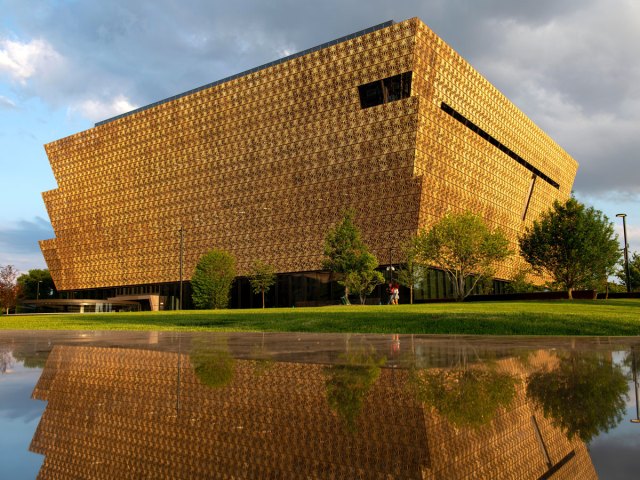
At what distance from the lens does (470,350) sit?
9.74 m

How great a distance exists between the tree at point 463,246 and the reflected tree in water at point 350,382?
42222 mm

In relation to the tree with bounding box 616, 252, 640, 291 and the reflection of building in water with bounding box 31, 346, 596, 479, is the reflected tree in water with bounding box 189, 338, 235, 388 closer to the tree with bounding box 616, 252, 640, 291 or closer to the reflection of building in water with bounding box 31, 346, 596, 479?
the reflection of building in water with bounding box 31, 346, 596, 479

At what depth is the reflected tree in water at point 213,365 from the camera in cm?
627

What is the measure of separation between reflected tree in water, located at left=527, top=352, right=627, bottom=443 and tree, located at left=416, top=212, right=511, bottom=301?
141 ft

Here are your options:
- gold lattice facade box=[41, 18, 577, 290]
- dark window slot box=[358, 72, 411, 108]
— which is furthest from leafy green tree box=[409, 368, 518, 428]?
dark window slot box=[358, 72, 411, 108]

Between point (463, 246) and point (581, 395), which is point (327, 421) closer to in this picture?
point (581, 395)

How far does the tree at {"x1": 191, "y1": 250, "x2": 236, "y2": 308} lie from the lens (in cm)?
6462

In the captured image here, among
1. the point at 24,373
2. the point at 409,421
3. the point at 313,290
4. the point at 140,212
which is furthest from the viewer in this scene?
the point at 140,212

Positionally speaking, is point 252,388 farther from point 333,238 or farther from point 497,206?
point 497,206

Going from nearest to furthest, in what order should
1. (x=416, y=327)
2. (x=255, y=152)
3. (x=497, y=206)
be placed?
(x=416, y=327) < (x=255, y=152) < (x=497, y=206)

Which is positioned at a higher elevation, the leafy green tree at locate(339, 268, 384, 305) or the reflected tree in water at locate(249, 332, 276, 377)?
the leafy green tree at locate(339, 268, 384, 305)

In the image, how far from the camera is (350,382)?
592cm

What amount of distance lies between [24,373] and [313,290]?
6076 cm

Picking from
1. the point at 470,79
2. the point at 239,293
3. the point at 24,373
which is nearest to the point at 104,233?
the point at 239,293
